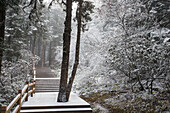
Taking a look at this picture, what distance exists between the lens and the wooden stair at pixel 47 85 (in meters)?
13.1

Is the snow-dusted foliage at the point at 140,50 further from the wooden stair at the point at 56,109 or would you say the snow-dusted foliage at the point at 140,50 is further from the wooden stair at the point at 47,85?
the wooden stair at the point at 47,85

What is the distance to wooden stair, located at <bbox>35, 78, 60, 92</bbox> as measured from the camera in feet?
43.1

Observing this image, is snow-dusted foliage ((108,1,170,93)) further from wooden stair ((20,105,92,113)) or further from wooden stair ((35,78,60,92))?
wooden stair ((35,78,60,92))

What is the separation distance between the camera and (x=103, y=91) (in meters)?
11.9

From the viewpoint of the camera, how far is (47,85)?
13.9 metres

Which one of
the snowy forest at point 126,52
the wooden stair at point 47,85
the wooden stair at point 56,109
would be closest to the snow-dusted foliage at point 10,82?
the snowy forest at point 126,52

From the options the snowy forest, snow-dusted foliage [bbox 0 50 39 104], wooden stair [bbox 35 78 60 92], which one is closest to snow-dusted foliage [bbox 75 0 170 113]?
the snowy forest

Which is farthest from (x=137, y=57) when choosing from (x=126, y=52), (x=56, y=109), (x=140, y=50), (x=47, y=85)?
(x=47, y=85)

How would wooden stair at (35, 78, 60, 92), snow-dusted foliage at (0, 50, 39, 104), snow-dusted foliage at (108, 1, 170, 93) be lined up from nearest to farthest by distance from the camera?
snow-dusted foliage at (108, 1, 170, 93), snow-dusted foliage at (0, 50, 39, 104), wooden stair at (35, 78, 60, 92)

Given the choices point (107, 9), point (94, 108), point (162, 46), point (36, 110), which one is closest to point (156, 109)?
point (162, 46)

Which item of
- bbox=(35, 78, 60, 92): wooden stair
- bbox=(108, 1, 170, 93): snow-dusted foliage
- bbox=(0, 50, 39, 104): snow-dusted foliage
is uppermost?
bbox=(108, 1, 170, 93): snow-dusted foliage

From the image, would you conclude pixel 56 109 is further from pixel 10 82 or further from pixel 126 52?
pixel 10 82

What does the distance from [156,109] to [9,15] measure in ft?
51.9

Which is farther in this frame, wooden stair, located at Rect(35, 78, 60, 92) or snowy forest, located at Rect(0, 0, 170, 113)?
wooden stair, located at Rect(35, 78, 60, 92)
